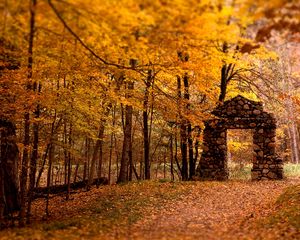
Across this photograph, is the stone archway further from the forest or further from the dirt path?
the dirt path

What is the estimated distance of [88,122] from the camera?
13.6 metres

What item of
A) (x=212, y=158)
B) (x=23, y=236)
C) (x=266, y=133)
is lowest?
(x=23, y=236)

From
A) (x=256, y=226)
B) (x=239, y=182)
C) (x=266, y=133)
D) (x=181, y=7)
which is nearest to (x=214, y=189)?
(x=239, y=182)

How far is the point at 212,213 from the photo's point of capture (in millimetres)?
9805

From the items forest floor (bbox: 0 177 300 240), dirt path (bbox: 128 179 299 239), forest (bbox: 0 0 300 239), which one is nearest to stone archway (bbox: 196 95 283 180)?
forest (bbox: 0 0 300 239)

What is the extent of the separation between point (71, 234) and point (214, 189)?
7721mm

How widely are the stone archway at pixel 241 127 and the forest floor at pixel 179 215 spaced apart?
7.75 feet

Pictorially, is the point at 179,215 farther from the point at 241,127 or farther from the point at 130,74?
the point at 241,127

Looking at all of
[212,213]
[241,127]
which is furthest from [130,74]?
[241,127]

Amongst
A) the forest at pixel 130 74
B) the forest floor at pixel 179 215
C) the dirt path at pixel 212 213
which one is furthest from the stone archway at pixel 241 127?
the forest floor at pixel 179 215

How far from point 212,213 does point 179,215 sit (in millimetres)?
974

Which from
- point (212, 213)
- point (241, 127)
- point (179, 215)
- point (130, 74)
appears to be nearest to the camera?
point (179, 215)

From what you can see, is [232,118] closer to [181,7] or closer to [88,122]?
[88,122]

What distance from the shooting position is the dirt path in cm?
742
